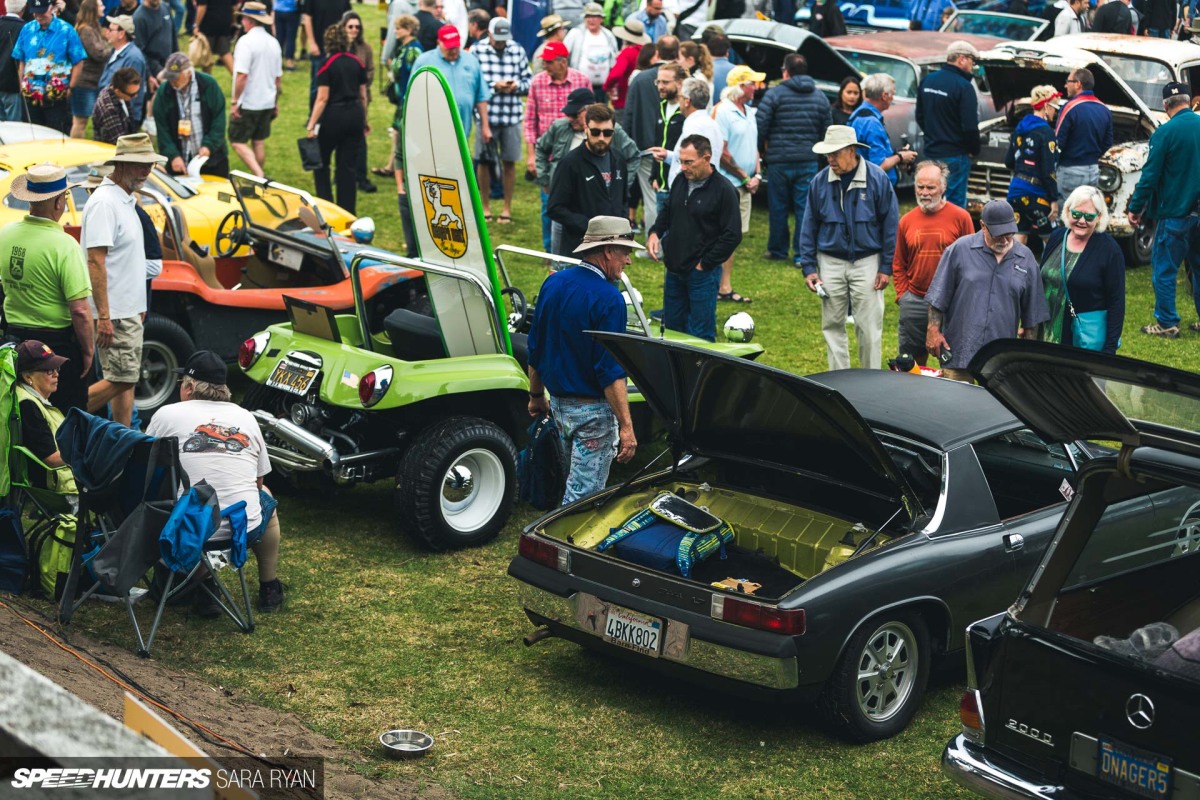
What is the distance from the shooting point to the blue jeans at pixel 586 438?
298 inches

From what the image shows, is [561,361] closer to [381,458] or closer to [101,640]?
[381,458]

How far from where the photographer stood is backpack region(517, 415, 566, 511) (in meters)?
8.12

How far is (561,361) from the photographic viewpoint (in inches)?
294

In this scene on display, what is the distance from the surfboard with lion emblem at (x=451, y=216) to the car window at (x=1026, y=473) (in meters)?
3.10

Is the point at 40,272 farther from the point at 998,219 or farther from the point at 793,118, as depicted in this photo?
the point at 793,118

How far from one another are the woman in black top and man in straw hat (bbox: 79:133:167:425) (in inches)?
217

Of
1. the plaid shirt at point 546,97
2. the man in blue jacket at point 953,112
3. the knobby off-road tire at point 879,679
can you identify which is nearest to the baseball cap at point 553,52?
the plaid shirt at point 546,97

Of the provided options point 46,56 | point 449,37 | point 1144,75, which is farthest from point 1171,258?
point 46,56

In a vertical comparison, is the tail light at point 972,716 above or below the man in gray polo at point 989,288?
below

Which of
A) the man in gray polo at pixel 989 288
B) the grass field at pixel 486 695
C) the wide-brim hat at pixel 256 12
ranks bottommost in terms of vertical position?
the grass field at pixel 486 695

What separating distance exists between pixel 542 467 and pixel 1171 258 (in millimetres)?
6862

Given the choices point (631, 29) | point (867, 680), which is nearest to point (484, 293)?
point (867, 680)

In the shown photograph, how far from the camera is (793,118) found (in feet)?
45.9

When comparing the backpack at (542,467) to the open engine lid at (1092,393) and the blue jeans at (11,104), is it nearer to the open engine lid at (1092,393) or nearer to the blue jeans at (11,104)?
the open engine lid at (1092,393)
